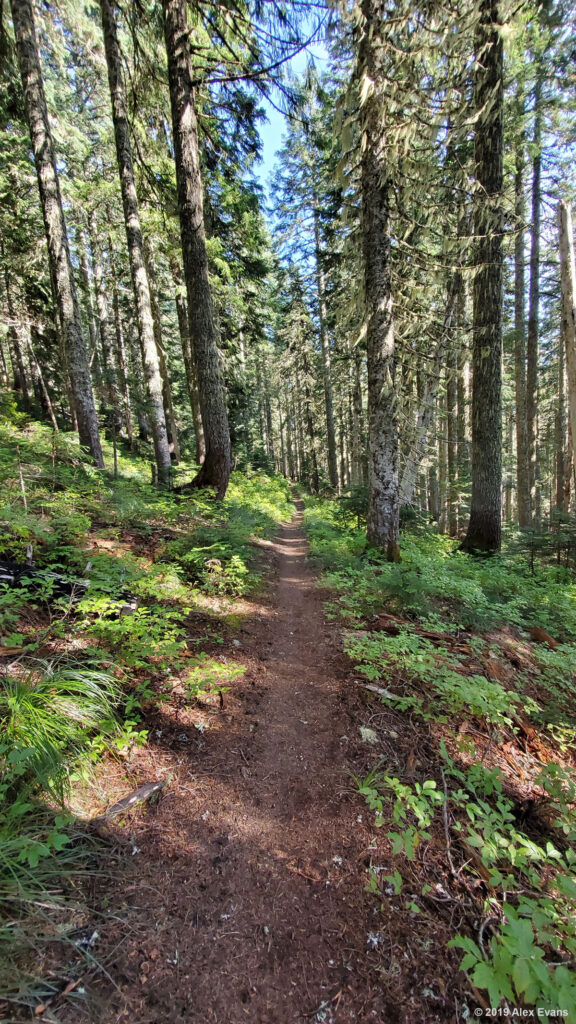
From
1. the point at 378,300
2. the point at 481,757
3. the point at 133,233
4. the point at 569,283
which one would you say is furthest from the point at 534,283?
the point at 481,757

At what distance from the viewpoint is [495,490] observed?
Result: 26.7 feet

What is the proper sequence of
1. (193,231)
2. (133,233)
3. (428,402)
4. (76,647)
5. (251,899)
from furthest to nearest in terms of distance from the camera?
1. (133,233)
2. (428,402)
3. (193,231)
4. (76,647)
5. (251,899)

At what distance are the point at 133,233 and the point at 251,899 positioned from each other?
41.0 feet

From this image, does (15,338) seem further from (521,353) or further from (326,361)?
(521,353)

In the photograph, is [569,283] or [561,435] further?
[561,435]

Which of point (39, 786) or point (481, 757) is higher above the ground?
point (39, 786)

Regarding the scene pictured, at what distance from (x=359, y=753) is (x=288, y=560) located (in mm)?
6784

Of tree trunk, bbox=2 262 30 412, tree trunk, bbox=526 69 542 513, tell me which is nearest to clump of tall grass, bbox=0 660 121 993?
tree trunk, bbox=526 69 542 513

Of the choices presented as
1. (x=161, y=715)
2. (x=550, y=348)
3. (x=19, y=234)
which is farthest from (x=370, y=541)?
(x=550, y=348)

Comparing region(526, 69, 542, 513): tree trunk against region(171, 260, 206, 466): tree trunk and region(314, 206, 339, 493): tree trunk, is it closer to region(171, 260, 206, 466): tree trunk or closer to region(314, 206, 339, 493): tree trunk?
region(314, 206, 339, 493): tree trunk

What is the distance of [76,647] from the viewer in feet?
10.6

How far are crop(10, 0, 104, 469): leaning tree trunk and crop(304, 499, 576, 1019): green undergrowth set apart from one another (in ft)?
23.4

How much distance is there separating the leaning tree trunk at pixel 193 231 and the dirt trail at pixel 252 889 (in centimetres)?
553

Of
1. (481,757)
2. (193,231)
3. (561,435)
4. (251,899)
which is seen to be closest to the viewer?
(251,899)
